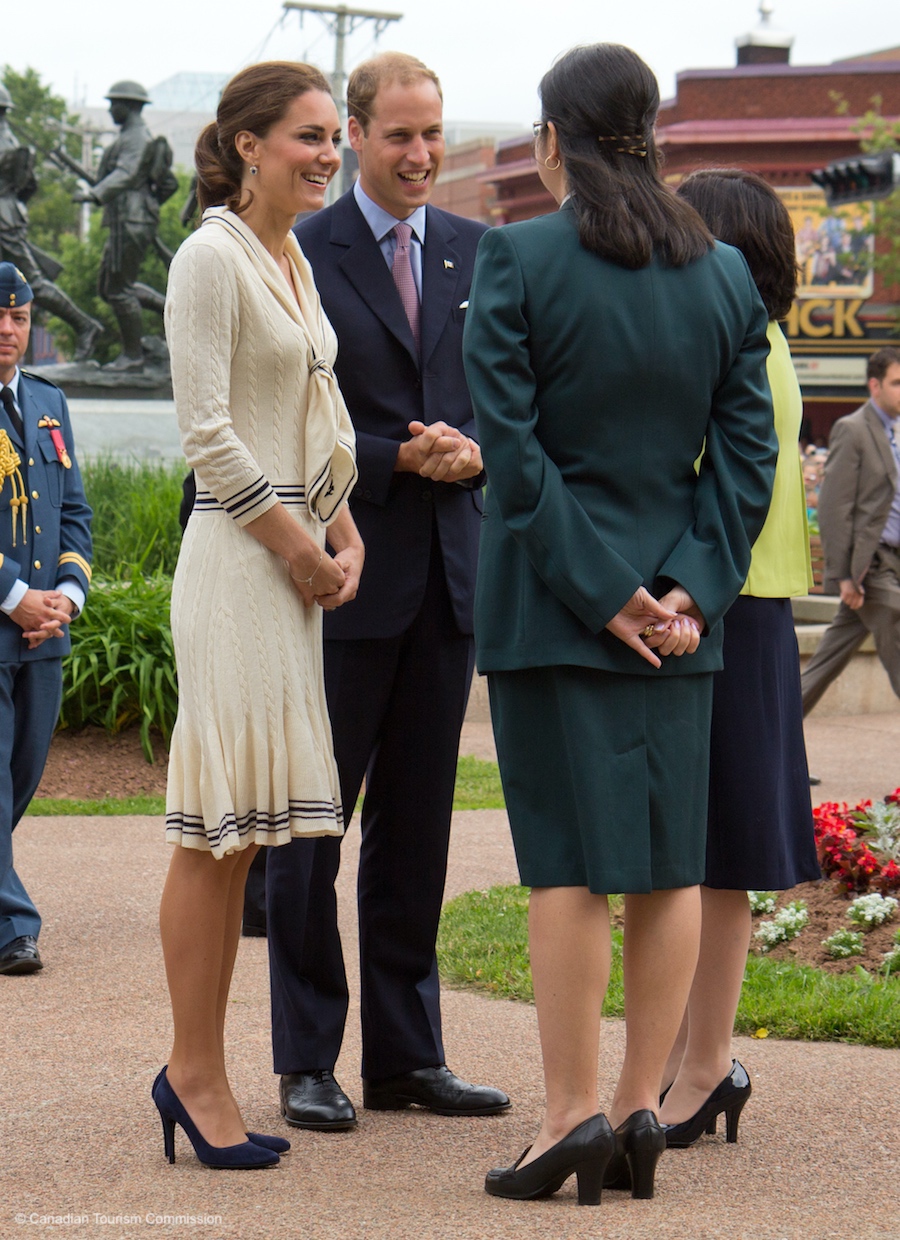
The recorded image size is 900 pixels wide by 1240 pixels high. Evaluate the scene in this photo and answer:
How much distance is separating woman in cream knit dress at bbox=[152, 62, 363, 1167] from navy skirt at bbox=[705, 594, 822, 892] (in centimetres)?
81

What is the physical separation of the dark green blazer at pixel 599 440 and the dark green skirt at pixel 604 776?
60 mm

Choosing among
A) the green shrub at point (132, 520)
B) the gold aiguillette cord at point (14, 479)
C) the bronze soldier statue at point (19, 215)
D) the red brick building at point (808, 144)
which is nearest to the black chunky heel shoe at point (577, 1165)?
the gold aiguillette cord at point (14, 479)

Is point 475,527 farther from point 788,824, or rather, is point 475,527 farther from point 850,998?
point 850,998

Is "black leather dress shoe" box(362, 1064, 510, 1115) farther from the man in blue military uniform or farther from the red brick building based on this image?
the red brick building

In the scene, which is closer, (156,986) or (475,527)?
(475,527)

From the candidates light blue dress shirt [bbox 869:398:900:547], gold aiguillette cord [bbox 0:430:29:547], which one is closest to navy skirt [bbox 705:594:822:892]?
gold aiguillette cord [bbox 0:430:29:547]

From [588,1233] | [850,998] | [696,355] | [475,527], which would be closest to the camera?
[588,1233]

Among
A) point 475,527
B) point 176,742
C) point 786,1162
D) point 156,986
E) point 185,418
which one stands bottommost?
point 156,986

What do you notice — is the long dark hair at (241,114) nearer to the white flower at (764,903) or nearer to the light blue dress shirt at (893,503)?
the white flower at (764,903)

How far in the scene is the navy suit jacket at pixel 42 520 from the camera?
5.33 metres

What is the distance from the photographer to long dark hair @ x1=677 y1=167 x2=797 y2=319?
3.48m

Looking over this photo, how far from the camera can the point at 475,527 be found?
3838mm

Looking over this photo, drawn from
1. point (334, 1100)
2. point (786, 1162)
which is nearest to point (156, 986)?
point (334, 1100)

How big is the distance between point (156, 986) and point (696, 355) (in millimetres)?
2780
